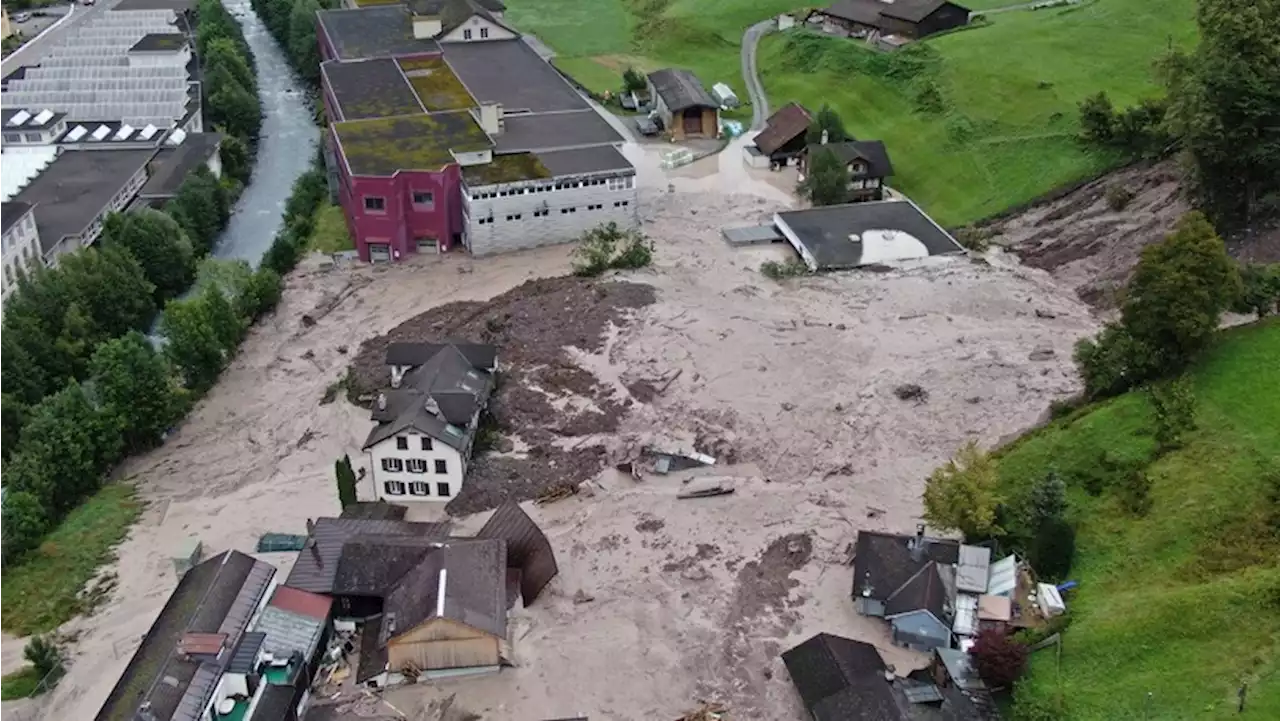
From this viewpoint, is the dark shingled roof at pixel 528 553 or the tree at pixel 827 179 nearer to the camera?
the dark shingled roof at pixel 528 553

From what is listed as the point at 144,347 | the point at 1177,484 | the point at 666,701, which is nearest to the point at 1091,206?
the point at 1177,484

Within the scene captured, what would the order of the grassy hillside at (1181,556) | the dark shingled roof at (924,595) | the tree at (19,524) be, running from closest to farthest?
1. the grassy hillside at (1181,556)
2. the dark shingled roof at (924,595)
3. the tree at (19,524)

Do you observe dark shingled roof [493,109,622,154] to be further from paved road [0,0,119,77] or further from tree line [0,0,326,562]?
paved road [0,0,119,77]

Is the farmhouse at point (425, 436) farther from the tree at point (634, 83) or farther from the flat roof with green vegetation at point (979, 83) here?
the tree at point (634, 83)

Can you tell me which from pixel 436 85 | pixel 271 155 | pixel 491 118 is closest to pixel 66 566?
pixel 491 118

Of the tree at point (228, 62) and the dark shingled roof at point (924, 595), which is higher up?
the tree at point (228, 62)

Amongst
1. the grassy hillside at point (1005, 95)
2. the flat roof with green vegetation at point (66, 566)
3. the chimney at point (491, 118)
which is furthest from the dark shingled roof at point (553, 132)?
the flat roof with green vegetation at point (66, 566)
